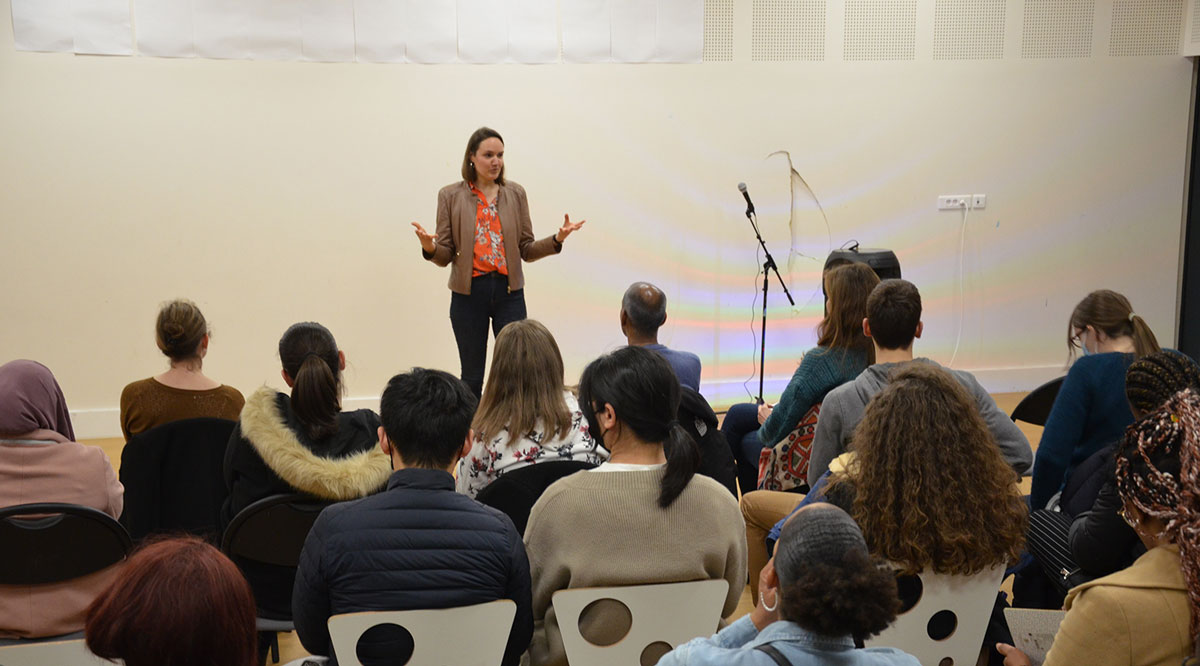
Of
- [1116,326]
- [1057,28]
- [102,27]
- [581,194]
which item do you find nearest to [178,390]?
[1116,326]

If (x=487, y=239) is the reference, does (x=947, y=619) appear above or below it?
below

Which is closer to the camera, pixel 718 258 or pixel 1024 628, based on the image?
pixel 1024 628

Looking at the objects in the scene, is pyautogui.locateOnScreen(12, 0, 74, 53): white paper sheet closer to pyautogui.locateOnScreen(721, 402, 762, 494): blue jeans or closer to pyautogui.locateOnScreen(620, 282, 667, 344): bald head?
pyautogui.locateOnScreen(620, 282, 667, 344): bald head

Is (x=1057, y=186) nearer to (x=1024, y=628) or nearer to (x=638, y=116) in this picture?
(x=638, y=116)

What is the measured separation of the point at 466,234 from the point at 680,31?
193cm

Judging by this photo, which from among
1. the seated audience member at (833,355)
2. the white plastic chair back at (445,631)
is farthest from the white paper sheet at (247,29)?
the white plastic chair back at (445,631)

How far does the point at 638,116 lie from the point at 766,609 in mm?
4666

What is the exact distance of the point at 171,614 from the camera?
3.85 ft

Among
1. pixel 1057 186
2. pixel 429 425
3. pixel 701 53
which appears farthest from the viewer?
pixel 1057 186

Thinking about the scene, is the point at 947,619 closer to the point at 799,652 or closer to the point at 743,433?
the point at 799,652

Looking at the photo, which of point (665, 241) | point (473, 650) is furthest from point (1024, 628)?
point (665, 241)

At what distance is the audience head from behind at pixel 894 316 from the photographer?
8.73ft

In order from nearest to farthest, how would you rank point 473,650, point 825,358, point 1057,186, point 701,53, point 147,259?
1. point 473,650
2. point 825,358
3. point 147,259
4. point 701,53
5. point 1057,186

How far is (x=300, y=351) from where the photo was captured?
274 cm
